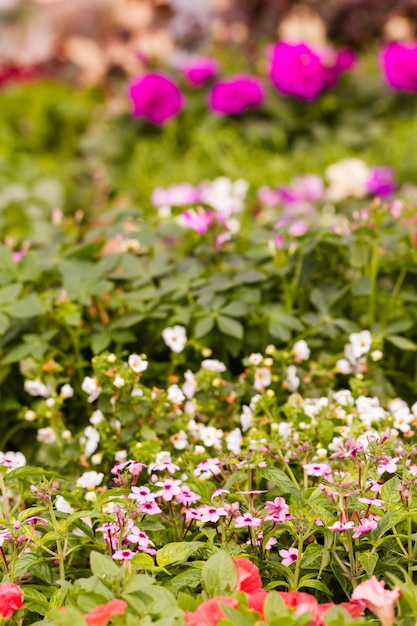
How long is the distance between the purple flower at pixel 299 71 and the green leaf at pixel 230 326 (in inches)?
101

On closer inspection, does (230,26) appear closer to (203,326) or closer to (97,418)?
(203,326)

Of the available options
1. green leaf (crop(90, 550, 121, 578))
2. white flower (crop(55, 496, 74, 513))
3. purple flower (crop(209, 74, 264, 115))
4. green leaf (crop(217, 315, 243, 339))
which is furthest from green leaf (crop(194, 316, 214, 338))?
purple flower (crop(209, 74, 264, 115))

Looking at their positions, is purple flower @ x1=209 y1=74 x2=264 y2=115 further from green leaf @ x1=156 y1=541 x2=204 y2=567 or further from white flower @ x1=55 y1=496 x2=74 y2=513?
green leaf @ x1=156 y1=541 x2=204 y2=567

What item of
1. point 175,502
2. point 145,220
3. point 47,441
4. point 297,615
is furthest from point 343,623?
point 145,220

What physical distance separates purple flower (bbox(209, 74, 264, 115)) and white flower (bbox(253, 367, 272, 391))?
255 centimetres

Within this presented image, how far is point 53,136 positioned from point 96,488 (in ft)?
11.6

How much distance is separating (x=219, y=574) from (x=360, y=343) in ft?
2.81

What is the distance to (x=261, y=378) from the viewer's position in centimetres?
186

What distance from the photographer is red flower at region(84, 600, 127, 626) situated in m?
1.03

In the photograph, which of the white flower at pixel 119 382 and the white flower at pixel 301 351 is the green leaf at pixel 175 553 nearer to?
the white flower at pixel 119 382

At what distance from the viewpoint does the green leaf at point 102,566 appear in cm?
113

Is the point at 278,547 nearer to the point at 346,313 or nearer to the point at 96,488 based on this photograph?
the point at 96,488

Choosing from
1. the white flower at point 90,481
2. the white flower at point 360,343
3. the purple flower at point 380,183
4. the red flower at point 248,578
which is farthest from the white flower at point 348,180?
the red flower at point 248,578

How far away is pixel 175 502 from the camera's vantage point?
4.82 feet
